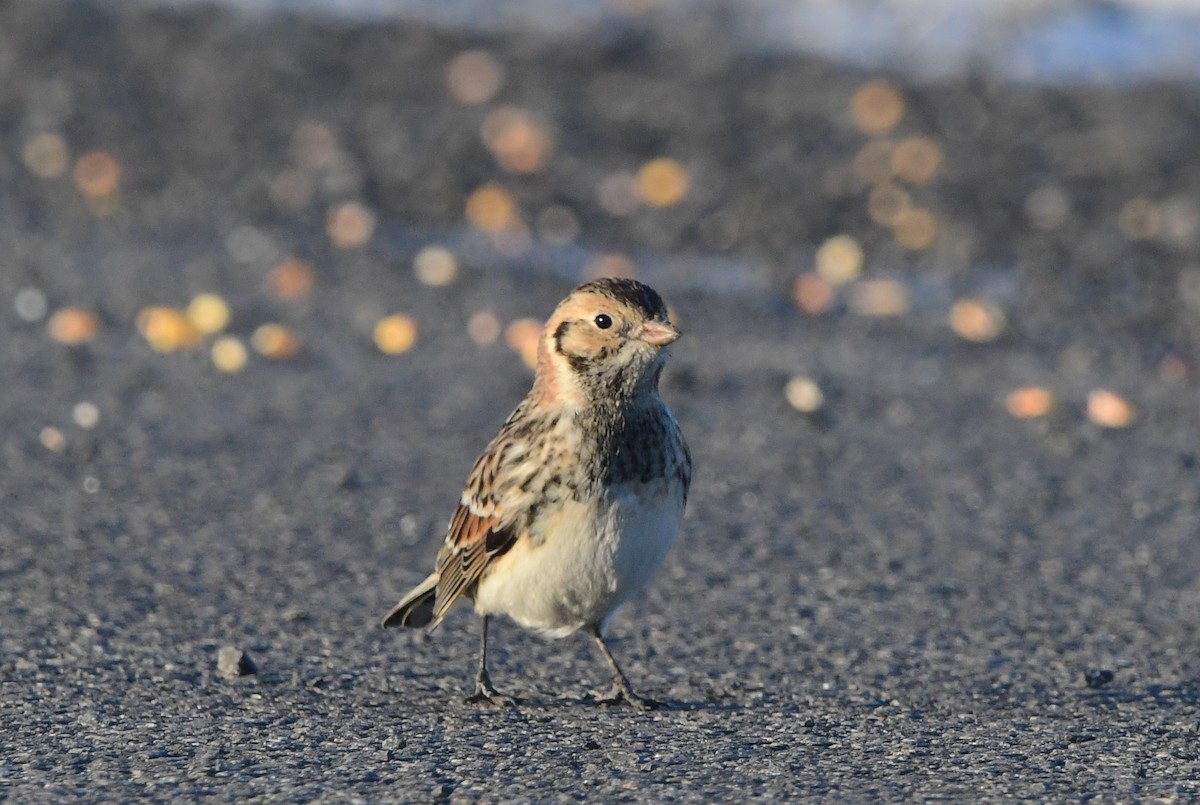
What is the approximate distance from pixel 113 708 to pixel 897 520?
3048mm

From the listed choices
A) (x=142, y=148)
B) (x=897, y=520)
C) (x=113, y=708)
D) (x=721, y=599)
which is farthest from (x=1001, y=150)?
(x=113, y=708)

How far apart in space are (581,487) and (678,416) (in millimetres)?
3114

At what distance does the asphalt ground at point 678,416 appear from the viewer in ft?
15.9

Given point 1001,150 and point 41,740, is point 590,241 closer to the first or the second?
point 1001,150

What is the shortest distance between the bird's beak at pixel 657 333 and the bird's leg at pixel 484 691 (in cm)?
89

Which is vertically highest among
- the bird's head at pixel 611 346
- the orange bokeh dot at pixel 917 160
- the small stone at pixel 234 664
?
the orange bokeh dot at pixel 917 160

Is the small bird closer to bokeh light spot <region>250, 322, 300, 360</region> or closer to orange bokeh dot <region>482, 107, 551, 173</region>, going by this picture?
bokeh light spot <region>250, 322, 300, 360</region>

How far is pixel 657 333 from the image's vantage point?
5266 millimetres

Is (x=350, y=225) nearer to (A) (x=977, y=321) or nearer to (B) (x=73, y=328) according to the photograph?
(B) (x=73, y=328)

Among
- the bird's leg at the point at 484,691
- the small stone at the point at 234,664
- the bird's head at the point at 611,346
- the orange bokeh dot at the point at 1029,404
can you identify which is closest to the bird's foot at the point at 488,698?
the bird's leg at the point at 484,691

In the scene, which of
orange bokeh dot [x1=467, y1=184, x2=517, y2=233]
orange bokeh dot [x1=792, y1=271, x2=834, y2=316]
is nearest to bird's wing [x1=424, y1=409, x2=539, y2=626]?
orange bokeh dot [x1=792, y1=271, x2=834, y2=316]

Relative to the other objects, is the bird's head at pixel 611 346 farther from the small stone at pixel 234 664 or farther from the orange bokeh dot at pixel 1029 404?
the orange bokeh dot at pixel 1029 404

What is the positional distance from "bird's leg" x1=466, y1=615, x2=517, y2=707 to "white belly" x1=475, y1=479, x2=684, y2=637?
17cm

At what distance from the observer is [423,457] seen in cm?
772
